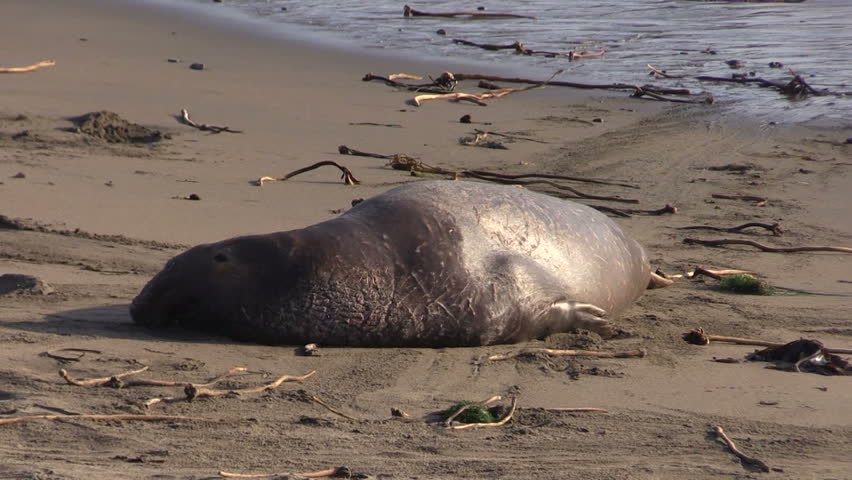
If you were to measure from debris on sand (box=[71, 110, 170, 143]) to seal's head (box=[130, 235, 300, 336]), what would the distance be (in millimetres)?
4053

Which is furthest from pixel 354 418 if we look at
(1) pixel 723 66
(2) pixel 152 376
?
(1) pixel 723 66

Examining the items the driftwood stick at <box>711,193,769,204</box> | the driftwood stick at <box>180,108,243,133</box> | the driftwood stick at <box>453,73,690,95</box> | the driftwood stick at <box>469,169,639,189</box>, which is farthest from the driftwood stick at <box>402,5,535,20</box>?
the driftwood stick at <box>711,193,769,204</box>

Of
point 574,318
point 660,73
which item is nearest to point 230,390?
point 574,318

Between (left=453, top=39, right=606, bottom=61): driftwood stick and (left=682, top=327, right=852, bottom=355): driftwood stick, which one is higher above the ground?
(left=453, top=39, right=606, bottom=61): driftwood stick

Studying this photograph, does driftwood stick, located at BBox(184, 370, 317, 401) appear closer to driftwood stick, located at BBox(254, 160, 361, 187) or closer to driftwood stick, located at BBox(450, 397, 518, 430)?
driftwood stick, located at BBox(450, 397, 518, 430)

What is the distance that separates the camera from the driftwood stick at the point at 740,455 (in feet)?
13.0

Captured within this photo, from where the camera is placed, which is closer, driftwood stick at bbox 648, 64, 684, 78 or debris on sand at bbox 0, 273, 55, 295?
debris on sand at bbox 0, 273, 55, 295

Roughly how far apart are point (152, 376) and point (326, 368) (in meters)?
0.70

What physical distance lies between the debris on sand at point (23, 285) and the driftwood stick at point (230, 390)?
1614 millimetres

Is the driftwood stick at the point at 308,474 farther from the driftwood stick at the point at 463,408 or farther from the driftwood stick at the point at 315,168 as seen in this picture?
the driftwood stick at the point at 315,168

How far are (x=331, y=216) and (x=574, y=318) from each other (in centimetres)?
231

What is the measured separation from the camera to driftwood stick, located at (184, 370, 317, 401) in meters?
4.41

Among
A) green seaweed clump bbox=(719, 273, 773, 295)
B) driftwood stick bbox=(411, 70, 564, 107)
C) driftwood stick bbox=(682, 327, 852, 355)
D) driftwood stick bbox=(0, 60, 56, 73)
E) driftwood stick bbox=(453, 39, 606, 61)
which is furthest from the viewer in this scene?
driftwood stick bbox=(453, 39, 606, 61)

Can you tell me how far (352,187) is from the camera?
838cm
